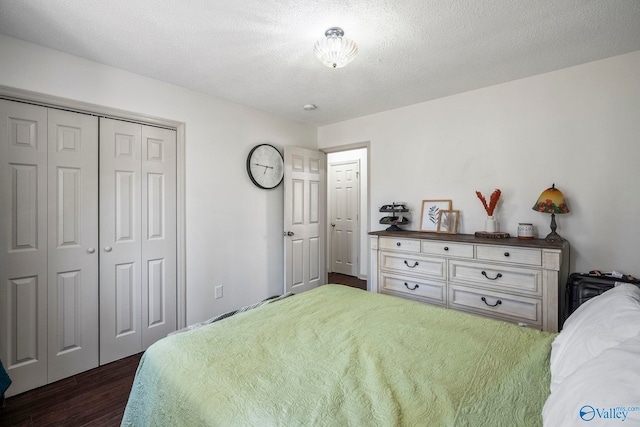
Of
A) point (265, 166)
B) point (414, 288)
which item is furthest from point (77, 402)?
point (414, 288)

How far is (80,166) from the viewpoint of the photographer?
219 cm

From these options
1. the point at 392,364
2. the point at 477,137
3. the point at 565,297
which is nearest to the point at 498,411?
the point at 392,364

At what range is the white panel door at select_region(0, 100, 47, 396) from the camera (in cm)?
192

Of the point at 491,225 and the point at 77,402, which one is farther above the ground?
the point at 491,225

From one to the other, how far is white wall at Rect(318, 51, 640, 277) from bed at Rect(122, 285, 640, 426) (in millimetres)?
1567

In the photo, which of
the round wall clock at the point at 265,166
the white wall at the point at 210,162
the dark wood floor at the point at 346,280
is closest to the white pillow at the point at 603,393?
the white wall at the point at 210,162

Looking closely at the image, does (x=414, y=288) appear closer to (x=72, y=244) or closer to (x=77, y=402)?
(x=77, y=402)

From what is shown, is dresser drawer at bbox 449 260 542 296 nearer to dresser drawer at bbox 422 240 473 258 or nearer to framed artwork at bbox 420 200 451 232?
dresser drawer at bbox 422 240 473 258

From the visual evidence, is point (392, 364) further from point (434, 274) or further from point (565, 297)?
point (565, 297)

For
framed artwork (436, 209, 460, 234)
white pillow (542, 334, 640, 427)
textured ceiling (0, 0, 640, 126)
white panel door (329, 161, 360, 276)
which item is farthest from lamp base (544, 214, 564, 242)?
white panel door (329, 161, 360, 276)

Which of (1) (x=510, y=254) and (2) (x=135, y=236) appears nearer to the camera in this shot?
(1) (x=510, y=254)

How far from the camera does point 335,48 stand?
175 cm

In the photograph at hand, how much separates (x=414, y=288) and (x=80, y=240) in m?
2.81

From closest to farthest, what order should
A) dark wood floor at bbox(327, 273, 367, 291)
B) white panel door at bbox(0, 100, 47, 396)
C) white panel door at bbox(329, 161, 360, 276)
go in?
white panel door at bbox(0, 100, 47, 396) → dark wood floor at bbox(327, 273, 367, 291) → white panel door at bbox(329, 161, 360, 276)
